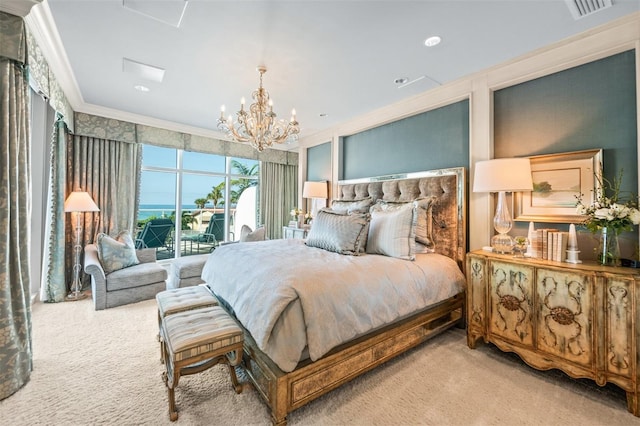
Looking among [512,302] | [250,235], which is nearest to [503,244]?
[512,302]

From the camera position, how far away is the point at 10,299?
6.13 ft

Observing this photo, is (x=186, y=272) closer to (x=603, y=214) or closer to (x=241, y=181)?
(x=241, y=181)

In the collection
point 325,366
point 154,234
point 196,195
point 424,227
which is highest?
point 196,195

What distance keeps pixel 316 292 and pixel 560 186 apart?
2.45 metres

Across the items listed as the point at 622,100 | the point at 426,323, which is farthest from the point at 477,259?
the point at 622,100

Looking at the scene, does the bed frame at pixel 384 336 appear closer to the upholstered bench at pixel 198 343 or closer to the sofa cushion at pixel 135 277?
the upholstered bench at pixel 198 343

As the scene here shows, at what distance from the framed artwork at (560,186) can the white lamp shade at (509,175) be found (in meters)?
0.21

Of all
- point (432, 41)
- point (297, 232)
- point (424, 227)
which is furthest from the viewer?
point (297, 232)

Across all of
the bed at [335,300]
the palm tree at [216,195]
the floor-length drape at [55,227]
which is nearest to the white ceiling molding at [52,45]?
the floor-length drape at [55,227]

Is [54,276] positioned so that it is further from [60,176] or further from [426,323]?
[426,323]

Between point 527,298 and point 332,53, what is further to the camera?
point 332,53

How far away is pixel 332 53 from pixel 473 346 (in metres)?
3.12

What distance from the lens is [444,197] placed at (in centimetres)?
317

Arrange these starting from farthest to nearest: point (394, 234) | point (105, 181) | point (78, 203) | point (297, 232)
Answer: point (297, 232), point (105, 181), point (78, 203), point (394, 234)
